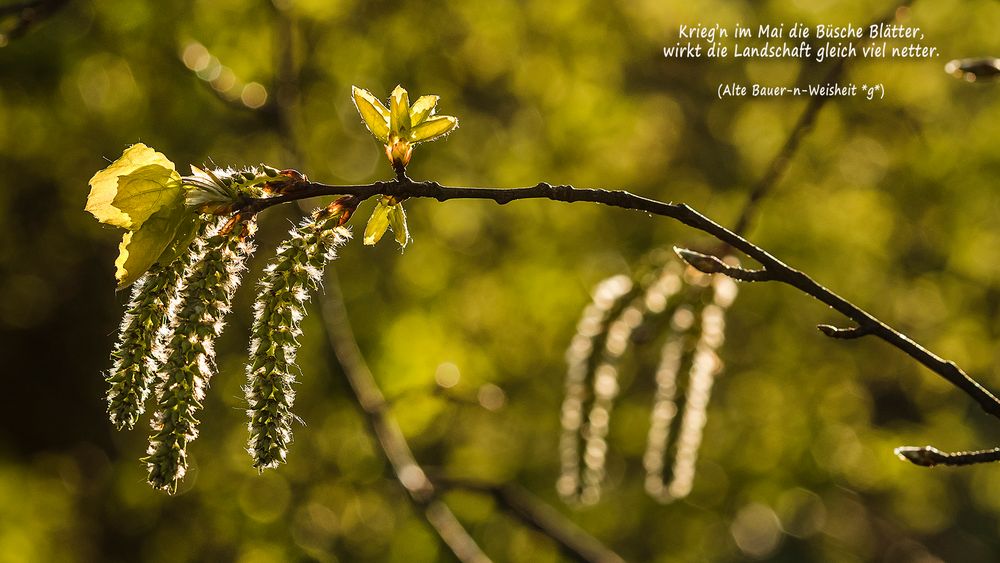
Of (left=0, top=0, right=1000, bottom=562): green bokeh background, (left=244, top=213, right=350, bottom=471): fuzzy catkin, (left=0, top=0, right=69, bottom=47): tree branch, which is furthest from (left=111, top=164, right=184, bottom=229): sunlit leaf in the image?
(left=0, top=0, right=1000, bottom=562): green bokeh background

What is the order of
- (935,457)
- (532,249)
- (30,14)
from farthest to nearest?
(532,249), (30,14), (935,457)

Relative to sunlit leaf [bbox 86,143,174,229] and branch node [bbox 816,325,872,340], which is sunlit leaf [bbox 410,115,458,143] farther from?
branch node [bbox 816,325,872,340]

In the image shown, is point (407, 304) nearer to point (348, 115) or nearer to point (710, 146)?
point (348, 115)

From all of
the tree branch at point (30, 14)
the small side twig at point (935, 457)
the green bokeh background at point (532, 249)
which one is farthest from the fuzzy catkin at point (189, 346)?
the green bokeh background at point (532, 249)

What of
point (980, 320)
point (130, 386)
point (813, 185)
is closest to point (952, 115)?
point (813, 185)

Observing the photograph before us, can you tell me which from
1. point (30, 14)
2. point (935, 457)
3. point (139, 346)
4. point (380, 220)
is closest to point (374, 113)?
point (380, 220)

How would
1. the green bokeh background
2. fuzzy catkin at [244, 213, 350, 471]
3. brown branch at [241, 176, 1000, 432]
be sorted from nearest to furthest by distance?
brown branch at [241, 176, 1000, 432], fuzzy catkin at [244, 213, 350, 471], the green bokeh background

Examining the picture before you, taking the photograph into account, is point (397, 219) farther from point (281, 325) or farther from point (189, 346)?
point (189, 346)
